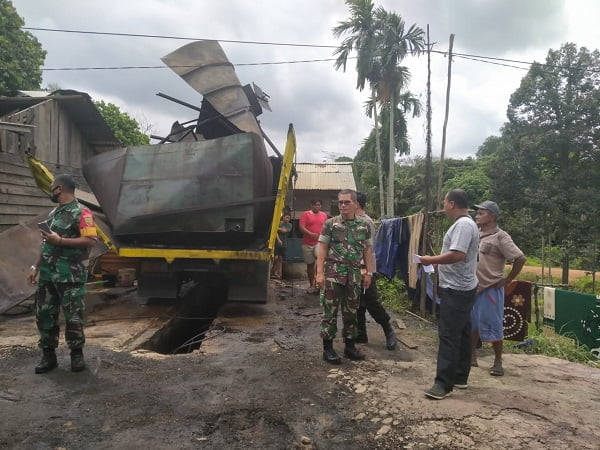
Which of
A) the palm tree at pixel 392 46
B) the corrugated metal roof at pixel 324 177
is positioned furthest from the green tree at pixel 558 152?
the corrugated metal roof at pixel 324 177

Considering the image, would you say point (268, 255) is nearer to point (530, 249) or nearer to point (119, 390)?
point (119, 390)

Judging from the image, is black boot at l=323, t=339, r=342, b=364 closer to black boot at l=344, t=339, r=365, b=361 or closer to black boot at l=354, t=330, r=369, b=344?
black boot at l=344, t=339, r=365, b=361

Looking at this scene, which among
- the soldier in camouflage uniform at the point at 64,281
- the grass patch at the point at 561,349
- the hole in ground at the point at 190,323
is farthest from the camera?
the hole in ground at the point at 190,323

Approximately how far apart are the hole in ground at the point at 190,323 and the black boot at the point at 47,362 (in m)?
1.06

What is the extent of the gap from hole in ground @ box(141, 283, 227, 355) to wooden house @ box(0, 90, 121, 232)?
11.0ft

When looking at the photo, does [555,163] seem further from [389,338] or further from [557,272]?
[389,338]

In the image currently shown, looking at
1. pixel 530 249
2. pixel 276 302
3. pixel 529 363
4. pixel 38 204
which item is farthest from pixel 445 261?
pixel 530 249

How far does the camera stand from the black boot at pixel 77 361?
3502mm

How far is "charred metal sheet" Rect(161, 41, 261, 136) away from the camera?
21.3 ft

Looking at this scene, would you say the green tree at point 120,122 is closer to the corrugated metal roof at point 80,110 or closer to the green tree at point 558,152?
the corrugated metal roof at point 80,110

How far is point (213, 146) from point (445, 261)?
342cm

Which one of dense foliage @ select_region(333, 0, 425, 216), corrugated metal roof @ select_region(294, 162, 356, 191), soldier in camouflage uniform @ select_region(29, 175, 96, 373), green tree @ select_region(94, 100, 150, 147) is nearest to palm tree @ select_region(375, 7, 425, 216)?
dense foliage @ select_region(333, 0, 425, 216)

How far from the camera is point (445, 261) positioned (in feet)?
10.5

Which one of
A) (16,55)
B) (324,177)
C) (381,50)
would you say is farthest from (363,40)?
(16,55)
